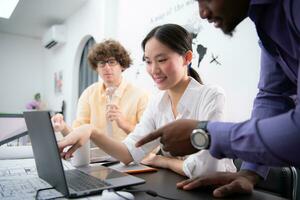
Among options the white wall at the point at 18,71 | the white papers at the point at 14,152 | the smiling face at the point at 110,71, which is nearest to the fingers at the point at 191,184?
the white papers at the point at 14,152

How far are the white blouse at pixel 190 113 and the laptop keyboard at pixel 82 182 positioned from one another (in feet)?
1.03

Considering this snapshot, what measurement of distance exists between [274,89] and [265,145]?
18.2 inches

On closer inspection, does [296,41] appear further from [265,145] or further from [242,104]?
[242,104]

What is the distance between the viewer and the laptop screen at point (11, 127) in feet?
3.74

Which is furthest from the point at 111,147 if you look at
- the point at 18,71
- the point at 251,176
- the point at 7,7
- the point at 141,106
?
the point at 18,71

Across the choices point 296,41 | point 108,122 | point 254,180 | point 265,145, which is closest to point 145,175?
point 254,180

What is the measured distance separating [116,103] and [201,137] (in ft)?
4.88

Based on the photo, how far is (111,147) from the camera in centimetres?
118

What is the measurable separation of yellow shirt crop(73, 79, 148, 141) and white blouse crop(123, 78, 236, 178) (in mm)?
646

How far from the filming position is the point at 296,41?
608 millimetres

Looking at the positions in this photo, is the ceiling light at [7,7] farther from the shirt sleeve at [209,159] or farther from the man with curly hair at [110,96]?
the shirt sleeve at [209,159]

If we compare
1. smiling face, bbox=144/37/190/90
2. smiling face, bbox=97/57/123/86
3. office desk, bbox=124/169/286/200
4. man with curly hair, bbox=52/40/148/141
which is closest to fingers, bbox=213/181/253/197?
office desk, bbox=124/169/286/200

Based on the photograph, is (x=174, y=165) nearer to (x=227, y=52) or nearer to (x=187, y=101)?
(x=187, y=101)

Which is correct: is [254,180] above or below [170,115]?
below
